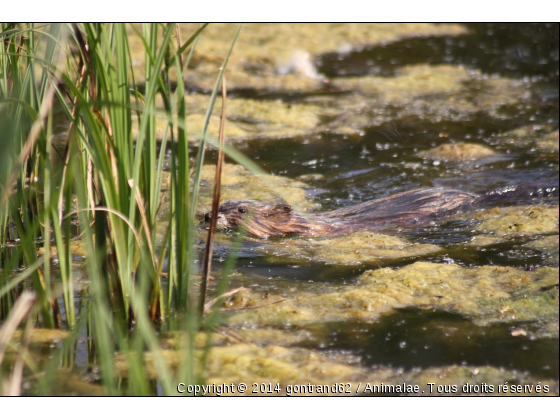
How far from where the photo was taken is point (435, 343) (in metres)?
2.76

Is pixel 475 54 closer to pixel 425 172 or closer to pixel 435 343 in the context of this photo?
pixel 425 172

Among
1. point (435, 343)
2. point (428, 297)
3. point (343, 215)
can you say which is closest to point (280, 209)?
point (343, 215)

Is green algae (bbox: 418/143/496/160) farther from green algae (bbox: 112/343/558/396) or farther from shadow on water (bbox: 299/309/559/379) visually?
green algae (bbox: 112/343/558/396)

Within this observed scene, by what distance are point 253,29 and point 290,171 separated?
5298 millimetres

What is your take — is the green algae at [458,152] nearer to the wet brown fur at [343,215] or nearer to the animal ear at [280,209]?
the wet brown fur at [343,215]

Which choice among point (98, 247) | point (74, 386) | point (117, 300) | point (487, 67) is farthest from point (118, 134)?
point (487, 67)

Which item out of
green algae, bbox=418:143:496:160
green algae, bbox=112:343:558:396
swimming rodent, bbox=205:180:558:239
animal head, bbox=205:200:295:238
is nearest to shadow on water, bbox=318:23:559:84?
green algae, bbox=418:143:496:160

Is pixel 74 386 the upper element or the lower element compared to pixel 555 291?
lower

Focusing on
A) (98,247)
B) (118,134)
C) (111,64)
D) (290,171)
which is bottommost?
(290,171)

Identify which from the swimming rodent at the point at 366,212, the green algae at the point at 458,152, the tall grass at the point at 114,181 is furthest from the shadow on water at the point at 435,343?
the green algae at the point at 458,152

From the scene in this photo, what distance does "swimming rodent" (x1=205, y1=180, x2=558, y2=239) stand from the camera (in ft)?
15.0

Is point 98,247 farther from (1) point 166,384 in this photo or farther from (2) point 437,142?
(2) point 437,142

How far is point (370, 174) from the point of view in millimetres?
5930

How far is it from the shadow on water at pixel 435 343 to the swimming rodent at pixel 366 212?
5.40 ft
